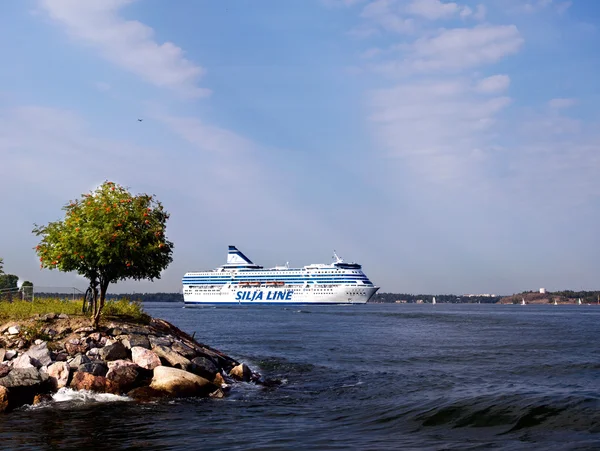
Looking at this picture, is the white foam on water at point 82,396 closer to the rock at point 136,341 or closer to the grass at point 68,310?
the rock at point 136,341

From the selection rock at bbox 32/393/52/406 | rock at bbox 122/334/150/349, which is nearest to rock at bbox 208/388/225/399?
rock at bbox 122/334/150/349

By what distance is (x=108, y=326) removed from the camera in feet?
60.7

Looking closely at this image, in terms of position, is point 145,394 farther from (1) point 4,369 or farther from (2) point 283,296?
(2) point 283,296

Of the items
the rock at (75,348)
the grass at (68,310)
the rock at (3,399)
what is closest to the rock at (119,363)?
the rock at (75,348)

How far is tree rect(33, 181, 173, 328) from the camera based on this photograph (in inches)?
737

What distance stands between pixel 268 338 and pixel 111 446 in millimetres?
26893

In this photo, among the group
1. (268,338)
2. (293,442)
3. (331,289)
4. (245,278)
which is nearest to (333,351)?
(268,338)

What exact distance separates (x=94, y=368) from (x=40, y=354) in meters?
1.86

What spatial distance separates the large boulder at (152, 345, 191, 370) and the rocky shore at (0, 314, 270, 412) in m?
0.03

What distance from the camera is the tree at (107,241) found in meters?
18.7

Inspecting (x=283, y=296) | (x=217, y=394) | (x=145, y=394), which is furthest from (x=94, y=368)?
(x=283, y=296)

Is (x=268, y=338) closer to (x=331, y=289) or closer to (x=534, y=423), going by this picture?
(x=534, y=423)

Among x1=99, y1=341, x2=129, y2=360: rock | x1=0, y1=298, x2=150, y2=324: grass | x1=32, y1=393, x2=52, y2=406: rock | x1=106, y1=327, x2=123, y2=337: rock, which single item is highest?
x1=0, y1=298, x2=150, y2=324: grass

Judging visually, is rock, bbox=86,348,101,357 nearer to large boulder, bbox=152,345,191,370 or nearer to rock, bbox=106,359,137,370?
rock, bbox=106,359,137,370
